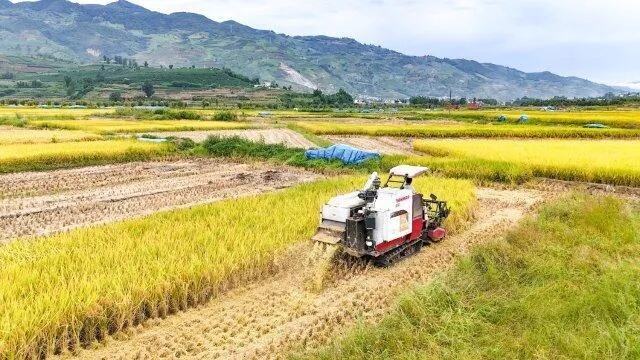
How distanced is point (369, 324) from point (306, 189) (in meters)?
8.80

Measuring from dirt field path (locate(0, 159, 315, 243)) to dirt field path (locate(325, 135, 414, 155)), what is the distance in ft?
31.0

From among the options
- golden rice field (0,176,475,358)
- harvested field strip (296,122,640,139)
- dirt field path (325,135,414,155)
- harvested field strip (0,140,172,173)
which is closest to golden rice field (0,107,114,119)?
harvested field strip (0,140,172,173)

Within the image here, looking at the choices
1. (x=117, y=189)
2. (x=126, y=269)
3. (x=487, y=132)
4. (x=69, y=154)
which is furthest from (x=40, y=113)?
(x=126, y=269)

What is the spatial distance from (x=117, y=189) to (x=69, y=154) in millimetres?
6974

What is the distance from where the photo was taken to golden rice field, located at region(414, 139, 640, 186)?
65.2 ft

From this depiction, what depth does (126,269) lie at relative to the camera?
7.92 m

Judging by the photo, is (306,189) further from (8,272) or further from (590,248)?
(8,272)

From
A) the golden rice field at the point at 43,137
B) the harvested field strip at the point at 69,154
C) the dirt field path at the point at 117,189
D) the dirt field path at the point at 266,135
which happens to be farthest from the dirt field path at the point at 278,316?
the golden rice field at the point at 43,137

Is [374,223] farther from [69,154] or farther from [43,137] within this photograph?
[43,137]

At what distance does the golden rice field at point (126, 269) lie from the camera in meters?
6.40

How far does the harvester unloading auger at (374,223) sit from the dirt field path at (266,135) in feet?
74.4

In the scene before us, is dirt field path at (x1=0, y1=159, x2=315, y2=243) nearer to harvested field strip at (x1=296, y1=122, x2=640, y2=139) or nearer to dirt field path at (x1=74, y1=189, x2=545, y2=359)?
dirt field path at (x1=74, y1=189, x2=545, y2=359)

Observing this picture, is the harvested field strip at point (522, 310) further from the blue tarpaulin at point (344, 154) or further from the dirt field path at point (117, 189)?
the blue tarpaulin at point (344, 154)

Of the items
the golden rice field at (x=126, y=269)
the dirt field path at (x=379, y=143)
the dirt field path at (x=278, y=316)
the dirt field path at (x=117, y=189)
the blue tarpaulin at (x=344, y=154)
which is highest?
the golden rice field at (x=126, y=269)
